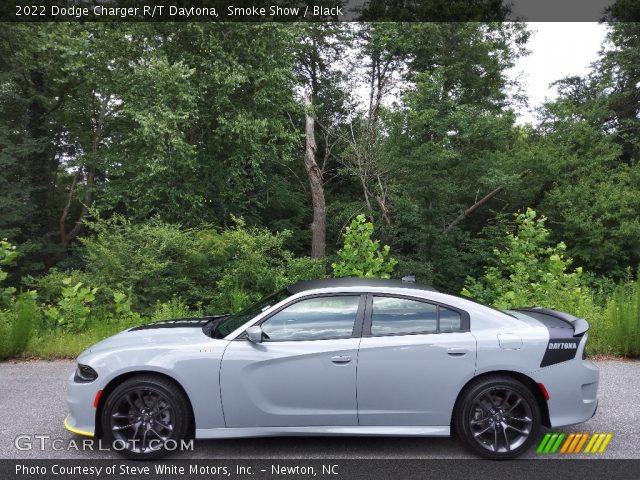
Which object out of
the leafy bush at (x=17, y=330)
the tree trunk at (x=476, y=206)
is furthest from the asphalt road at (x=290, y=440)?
the tree trunk at (x=476, y=206)

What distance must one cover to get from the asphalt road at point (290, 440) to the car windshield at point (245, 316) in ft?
3.17

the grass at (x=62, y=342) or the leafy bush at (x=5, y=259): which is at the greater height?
the leafy bush at (x=5, y=259)

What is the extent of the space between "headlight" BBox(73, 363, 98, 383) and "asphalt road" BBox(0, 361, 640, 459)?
1.97 ft

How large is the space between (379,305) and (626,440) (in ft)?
8.08

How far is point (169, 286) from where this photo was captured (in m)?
12.7

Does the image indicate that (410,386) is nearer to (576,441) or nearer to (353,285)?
(353,285)

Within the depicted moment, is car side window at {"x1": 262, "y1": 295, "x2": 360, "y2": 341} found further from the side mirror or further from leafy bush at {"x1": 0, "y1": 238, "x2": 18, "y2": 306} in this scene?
leafy bush at {"x1": 0, "y1": 238, "x2": 18, "y2": 306}

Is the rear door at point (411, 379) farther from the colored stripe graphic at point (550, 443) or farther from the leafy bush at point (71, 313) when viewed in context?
the leafy bush at point (71, 313)

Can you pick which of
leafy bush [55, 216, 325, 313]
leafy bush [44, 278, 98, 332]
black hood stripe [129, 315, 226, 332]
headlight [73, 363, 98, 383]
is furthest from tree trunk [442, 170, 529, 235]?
headlight [73, 363, 98, 383]

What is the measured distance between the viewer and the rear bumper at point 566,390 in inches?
171

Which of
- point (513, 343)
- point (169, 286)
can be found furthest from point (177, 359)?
point (169, 286)

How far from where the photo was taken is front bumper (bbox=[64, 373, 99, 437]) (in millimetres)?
4324

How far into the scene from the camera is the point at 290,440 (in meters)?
4.72

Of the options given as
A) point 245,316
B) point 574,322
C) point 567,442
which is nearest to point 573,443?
point 567,442
